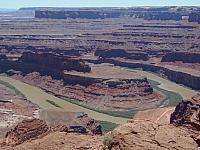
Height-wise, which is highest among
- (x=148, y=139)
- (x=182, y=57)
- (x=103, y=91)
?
(x=148, y=139)

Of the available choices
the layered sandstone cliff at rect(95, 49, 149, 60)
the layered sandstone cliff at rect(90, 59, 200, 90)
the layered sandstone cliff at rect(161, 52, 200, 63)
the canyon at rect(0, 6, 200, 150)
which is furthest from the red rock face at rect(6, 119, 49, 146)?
the layered sandstone cliff at rect(95, 49, 149, 60)

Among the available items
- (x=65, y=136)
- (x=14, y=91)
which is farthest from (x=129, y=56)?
(x=65, y=136)

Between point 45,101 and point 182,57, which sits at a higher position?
point 182,57

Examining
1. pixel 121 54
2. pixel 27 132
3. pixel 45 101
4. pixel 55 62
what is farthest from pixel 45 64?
pixel 27 132

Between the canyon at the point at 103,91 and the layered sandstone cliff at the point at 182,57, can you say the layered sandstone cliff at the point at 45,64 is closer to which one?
the canyon at the point at 103,91

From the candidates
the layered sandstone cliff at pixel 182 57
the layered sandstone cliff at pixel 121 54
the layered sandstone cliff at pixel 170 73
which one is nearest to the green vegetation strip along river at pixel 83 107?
the layered sandstone cliff at pixel 170 73

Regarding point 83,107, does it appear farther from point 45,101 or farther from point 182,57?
point 182,57

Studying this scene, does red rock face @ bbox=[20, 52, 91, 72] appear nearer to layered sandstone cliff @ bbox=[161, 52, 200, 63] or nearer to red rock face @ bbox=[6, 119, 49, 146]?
layered sandstone cliff @ bbox=[161, 52, 200, 63]
